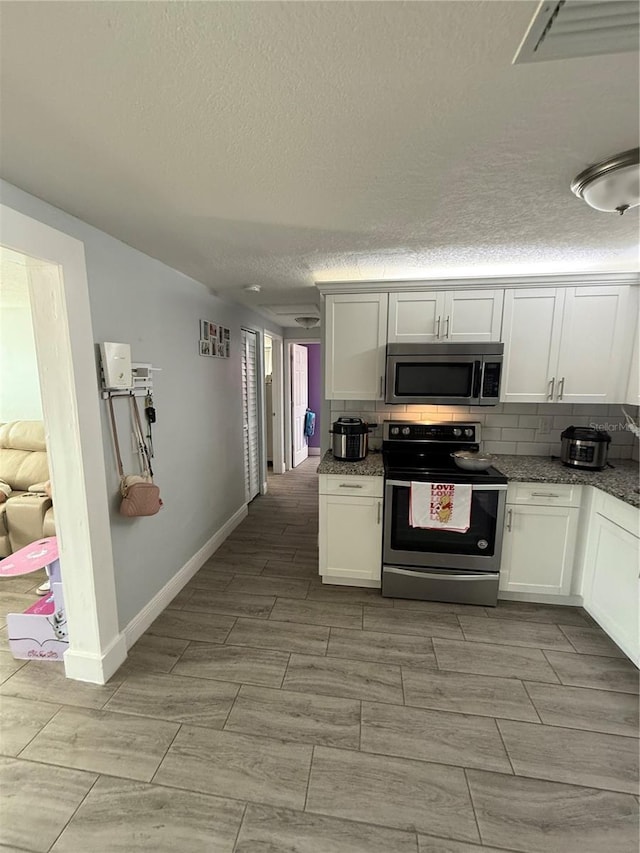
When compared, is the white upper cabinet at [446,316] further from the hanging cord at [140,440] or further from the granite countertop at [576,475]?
the hanging cord at [140,440]

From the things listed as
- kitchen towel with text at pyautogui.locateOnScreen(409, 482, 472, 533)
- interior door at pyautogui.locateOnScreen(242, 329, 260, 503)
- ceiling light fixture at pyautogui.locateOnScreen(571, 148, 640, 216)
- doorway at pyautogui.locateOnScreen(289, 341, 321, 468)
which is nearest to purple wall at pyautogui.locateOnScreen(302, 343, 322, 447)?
doorway at pyautogui.locateOnScreen(289, 341, 321, 468)

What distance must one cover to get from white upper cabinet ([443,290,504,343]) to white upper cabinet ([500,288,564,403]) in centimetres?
7

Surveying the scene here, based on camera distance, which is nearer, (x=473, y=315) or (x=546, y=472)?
(x=546, y=472)

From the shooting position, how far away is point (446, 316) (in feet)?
8.57

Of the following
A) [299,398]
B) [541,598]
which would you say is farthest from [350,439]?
[299,398]

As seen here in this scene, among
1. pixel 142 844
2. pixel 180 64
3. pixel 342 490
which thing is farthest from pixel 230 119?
pixel 142 844

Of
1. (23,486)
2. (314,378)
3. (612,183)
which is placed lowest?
(23,486)

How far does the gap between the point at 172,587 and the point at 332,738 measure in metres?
1.46

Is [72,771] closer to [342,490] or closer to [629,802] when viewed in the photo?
[342,490]

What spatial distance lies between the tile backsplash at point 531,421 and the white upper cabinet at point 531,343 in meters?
0.28

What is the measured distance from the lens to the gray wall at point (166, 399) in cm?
187

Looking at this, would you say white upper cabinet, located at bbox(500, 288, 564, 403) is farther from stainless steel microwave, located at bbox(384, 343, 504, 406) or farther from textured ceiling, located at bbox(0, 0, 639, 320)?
textured ceiling, located at bbox(0, 0, 639, 320)

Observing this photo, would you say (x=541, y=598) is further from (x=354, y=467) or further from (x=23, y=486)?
(x=23, y=486)

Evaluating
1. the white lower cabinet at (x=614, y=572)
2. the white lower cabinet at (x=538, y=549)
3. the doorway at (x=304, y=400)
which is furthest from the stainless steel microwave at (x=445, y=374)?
the doorway at (x=304, y=400)
